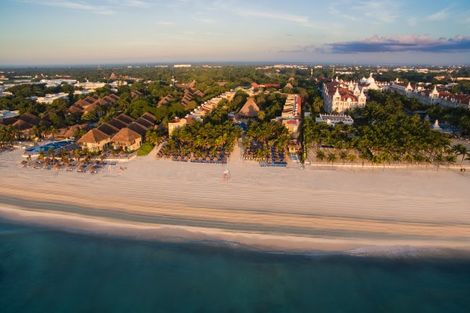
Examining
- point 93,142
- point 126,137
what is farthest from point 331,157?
point 93,142

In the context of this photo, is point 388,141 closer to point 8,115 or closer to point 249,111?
point 249,111

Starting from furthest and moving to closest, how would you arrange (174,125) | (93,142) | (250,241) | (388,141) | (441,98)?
(441,98), (174,125), (93,142), (388,141), (250,241)

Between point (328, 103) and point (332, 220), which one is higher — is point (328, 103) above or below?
above

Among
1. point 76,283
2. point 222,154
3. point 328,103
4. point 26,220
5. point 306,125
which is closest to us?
point 76,283

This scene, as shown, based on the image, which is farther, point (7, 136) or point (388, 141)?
point (7, 136)

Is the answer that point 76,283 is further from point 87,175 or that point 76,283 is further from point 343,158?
point 343,158

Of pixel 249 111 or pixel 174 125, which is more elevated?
pixel 249 111

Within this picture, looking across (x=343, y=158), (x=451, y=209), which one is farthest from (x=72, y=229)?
(x=451, y=209)

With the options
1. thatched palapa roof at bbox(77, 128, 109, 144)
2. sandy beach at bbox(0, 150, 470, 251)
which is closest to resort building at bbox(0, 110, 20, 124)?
thatched palapa roof at bbox(77, 128, 109, 144)
